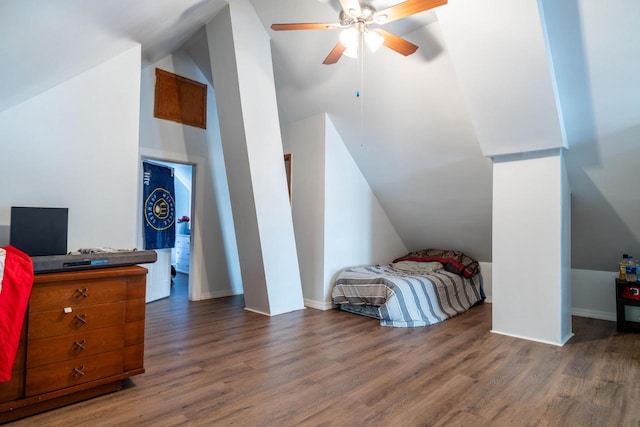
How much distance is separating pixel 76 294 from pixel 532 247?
11.4 ft

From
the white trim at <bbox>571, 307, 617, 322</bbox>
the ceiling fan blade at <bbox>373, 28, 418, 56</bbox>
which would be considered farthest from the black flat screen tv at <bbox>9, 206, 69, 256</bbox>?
the white trim at <bbox>571, 307, 617, 322</bbox>

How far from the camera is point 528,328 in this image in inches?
127

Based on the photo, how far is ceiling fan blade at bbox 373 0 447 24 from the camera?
2210mm

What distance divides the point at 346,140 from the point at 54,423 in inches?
148

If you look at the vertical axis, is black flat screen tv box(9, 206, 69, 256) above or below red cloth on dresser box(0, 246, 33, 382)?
above

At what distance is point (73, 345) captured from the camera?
6.55ft

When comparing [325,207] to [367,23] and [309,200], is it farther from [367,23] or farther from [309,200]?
[367,23]

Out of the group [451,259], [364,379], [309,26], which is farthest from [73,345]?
[451,259]

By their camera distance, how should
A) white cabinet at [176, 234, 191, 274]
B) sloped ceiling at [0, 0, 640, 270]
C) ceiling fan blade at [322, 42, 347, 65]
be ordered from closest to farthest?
sloped ceiling at [0, 0, 640, 270]
ceiling fan blade at [322, 42, 347, 65]
white cabinet at [176, 234, 191, 274]

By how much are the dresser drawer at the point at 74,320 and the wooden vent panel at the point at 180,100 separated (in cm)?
303

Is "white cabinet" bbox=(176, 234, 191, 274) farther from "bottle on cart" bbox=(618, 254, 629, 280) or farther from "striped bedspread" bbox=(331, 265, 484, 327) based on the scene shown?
"bottle on cart" bbox=(618, 254, 629, 280)

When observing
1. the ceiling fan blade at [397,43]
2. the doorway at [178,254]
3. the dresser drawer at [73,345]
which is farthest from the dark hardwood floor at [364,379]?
the ceiling fan blade at [397,43]

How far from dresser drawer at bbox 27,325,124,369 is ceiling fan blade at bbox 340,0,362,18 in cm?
251

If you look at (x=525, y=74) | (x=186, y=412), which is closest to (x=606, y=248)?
(x=525, y=74)
